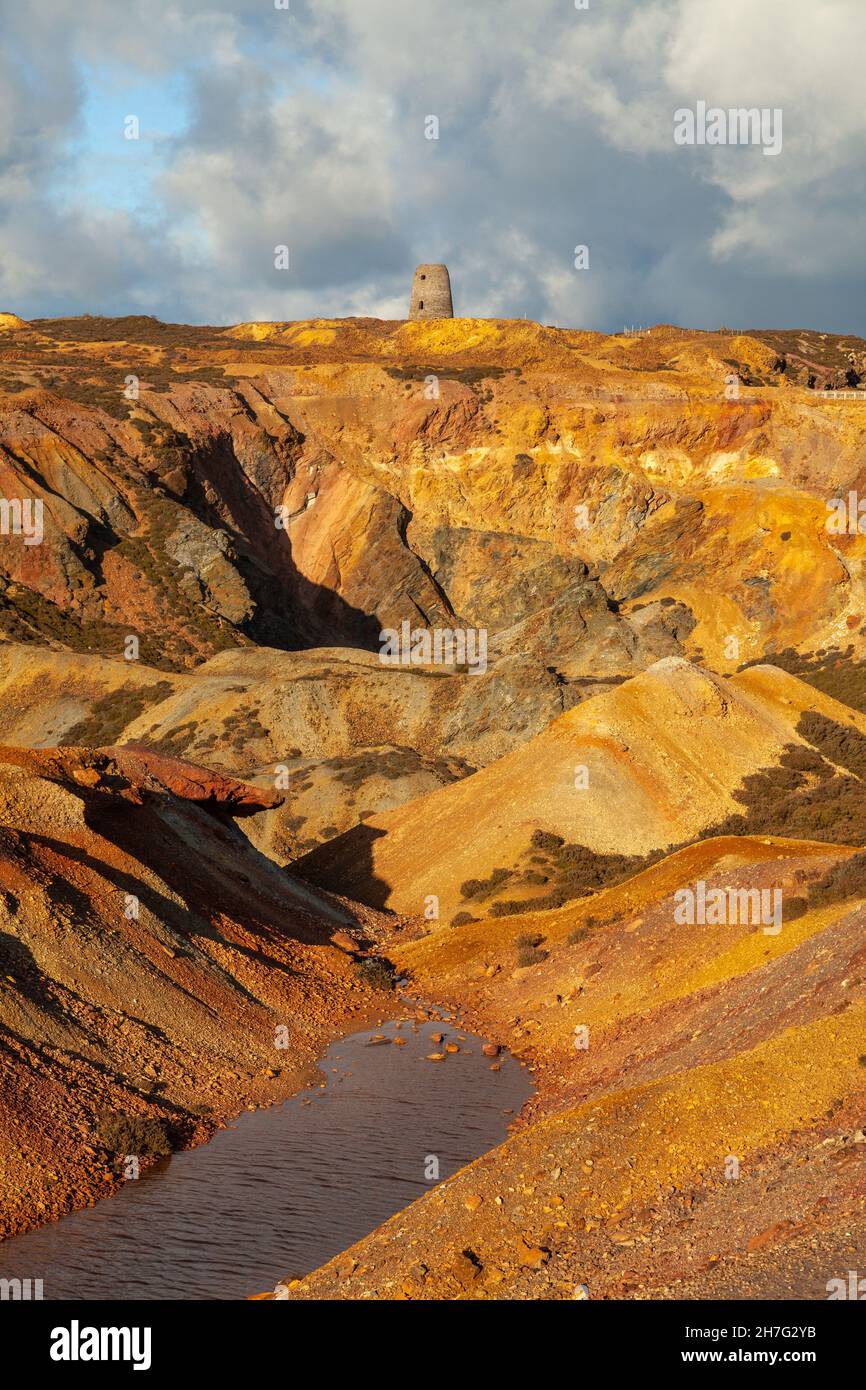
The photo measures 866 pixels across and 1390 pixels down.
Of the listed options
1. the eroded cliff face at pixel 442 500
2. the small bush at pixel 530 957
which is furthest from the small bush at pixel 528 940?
the eroded cliff face at pixel 442 500

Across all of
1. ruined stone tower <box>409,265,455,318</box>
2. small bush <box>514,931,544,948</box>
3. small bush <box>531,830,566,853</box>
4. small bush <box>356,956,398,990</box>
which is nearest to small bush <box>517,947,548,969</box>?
small bush <box>514,931,544,948</box>

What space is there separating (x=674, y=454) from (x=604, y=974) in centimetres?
6793

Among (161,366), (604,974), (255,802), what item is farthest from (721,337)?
(604,974)

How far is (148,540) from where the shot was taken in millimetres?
79312

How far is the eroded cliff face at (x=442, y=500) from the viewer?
7394 centimetres

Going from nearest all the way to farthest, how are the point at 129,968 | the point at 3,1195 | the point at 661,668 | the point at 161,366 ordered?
the point at 3,1195, the point at 129,968, the point at 661,668, the point at 161,366

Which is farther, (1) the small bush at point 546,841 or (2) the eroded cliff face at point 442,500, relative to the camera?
(2) the eroded cliff face at point 442,500

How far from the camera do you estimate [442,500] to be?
93938 mm

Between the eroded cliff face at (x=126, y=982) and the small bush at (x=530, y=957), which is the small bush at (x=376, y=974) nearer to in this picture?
the eroded cliff face at (x=126, y=982)

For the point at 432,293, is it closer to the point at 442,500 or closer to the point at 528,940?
the point at 442,500

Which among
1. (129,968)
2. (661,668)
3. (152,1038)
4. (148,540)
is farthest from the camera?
(148,540)

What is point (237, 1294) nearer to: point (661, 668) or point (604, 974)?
point (604, 974)

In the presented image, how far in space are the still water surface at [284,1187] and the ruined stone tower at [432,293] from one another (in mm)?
103223

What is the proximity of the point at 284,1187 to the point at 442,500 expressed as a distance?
79954 mm
